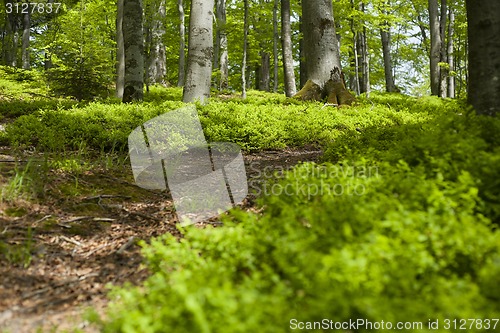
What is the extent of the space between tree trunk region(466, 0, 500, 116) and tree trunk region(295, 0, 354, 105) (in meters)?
6.01

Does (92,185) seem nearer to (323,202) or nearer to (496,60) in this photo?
(323,202)

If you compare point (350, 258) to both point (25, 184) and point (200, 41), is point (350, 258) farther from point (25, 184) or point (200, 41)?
point (200, 41)

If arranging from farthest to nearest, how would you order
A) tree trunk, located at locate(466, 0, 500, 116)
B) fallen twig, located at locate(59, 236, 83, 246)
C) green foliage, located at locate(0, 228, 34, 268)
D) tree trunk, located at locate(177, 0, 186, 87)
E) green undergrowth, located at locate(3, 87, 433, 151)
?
tree trunk, located at locate(177, 0, 186, 87) → green undergrowth, located at locate(3, 87, 433, 151) → tree trunk, located at locate(466, 0, 500, 116) → fallen twig, located at locate(59, 236, 83, 246) → green foliage, located at locate(0, 228, 34, 268)

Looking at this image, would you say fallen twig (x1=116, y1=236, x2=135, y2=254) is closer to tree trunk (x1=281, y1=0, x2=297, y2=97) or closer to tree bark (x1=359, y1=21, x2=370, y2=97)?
tree trunk (x1=281, y1=0, x2=297, y2=97)

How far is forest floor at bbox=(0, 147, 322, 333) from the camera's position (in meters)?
2.89

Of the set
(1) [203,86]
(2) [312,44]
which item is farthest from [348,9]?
(1) [203,86]

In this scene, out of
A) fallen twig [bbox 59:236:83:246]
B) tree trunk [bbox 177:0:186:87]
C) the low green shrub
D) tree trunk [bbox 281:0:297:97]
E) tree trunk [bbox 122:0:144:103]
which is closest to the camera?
the low green shrub

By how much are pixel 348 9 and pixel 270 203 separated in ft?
53.9

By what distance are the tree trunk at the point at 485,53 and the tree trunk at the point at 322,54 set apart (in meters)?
6.01

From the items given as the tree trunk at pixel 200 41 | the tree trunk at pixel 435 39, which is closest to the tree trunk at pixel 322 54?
the tree trunk at pixel 200 41

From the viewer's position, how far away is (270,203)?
3500 mm

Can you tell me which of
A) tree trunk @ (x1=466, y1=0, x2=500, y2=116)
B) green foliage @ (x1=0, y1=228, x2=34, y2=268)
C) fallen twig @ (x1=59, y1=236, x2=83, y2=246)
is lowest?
fallen twig @ (x1=59, y1=236, x2=83, y2=246)

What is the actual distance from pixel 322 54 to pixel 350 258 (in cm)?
1001

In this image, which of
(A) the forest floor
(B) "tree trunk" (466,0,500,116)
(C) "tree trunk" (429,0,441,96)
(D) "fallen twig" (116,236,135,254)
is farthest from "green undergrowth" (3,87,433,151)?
(C) "tree trunk" (429,0,441,96)
